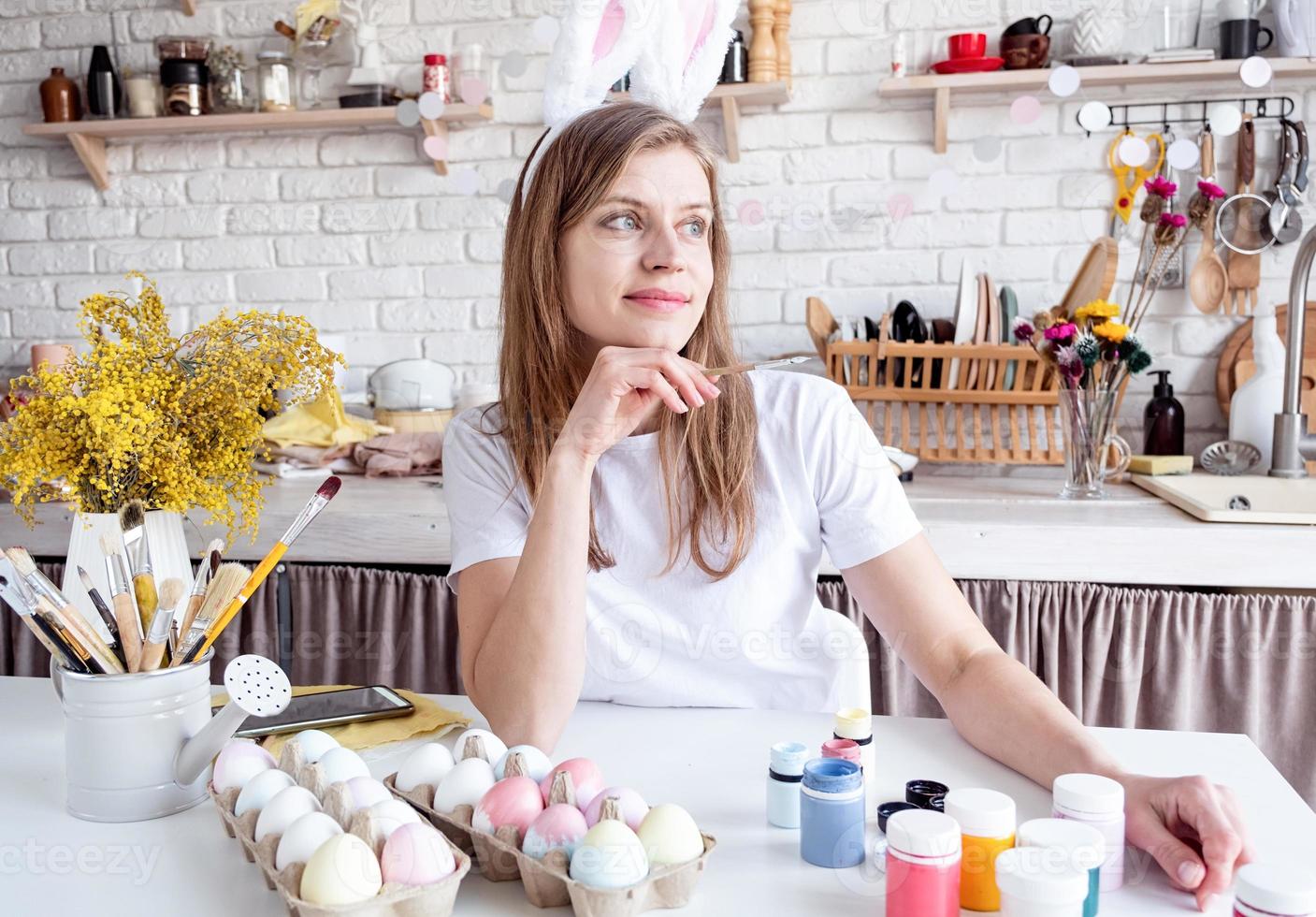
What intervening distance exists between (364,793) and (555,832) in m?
0.14

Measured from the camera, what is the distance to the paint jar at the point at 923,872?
0.65 metres

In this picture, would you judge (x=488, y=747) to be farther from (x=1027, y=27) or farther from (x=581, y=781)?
(x=1027, y=27)

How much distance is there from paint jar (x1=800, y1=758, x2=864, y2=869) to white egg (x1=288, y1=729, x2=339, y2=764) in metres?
0.35

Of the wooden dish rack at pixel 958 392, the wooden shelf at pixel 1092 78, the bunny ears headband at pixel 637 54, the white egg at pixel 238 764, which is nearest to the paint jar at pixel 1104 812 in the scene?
the white egg at pixel 238 764

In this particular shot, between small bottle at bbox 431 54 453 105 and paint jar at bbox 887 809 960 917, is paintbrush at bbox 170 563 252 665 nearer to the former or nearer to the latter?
paint jar at bbox 887 809 960 917

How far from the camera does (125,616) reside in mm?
842

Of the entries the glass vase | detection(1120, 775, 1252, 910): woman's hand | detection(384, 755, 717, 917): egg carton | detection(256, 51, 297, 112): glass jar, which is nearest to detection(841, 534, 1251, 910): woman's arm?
detection(1120, 775, 1252, 910): woman's hand

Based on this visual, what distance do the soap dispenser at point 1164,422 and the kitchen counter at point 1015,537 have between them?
19 centimetres

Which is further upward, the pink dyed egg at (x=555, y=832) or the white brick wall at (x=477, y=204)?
the white brick wall at (x=477, y=204)

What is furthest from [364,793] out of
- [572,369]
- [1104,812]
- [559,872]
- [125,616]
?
[572,369]

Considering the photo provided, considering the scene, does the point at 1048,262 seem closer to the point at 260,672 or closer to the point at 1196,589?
the point at 1196,589

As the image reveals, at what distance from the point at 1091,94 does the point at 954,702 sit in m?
1.73

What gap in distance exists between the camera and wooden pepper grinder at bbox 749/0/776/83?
231 centimetres

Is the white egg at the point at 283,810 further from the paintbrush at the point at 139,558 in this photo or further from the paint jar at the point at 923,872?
the paint jar at the point at 923,872
